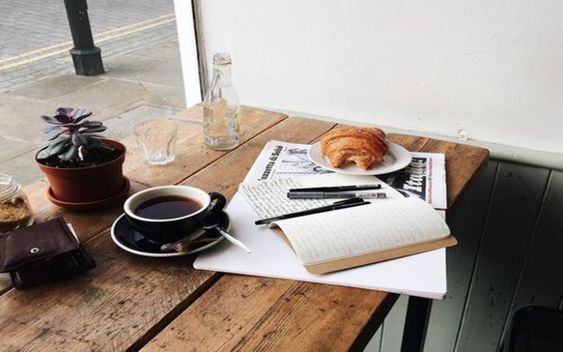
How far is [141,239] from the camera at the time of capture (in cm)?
65

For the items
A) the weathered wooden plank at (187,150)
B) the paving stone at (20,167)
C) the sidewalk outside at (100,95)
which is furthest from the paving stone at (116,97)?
the weathered wooden plank at (187,150)

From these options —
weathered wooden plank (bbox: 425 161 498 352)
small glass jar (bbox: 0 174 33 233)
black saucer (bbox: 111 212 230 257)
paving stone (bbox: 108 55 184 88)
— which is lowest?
weathered wooden plank (bbox: 425 161 498 352)

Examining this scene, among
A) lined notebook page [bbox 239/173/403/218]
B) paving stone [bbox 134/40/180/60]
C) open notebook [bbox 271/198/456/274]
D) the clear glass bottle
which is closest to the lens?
open notebook [bbox 271/198/456/274]

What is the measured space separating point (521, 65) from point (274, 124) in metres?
0.53

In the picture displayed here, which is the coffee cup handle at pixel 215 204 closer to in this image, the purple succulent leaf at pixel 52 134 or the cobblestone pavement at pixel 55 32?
the purple succulent leaf at pixel 52 134

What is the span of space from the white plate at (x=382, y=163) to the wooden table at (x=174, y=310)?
0.97 feet

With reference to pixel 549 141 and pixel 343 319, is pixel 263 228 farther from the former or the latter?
pixel 549 141

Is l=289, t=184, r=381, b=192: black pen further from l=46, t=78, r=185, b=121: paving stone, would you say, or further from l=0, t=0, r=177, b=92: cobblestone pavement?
l=46, t=78, r=185, b=121: paving stone

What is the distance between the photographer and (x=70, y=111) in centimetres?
72

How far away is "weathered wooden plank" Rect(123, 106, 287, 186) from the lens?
2.83 ft

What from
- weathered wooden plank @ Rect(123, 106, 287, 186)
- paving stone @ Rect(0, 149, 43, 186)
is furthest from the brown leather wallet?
paving stone @ Rect(0, 149, 43, 186)

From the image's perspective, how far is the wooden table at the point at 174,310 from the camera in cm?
51

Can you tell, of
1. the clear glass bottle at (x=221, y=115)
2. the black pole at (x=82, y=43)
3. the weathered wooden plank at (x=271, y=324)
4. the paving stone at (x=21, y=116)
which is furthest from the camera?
the black pole at (x=82, y=43)

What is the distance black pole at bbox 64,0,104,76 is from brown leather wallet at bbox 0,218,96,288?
1.53 metres
